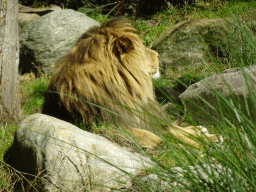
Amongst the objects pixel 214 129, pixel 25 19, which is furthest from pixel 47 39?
pixel 214 129

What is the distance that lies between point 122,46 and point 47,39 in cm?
421

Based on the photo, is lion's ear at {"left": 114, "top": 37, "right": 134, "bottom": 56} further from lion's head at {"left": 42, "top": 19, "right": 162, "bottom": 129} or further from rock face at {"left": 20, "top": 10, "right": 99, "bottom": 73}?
rock face at {"left": 20, "top": 10, "right": 99, "bottom": 73}

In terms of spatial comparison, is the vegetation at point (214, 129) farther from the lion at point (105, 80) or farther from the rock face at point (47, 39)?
the rock face at point (47, 39)

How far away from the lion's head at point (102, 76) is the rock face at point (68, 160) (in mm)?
510

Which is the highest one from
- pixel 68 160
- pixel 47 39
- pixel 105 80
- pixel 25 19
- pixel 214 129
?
pixel 214 129

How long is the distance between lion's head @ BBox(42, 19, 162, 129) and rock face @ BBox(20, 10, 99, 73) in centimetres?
380

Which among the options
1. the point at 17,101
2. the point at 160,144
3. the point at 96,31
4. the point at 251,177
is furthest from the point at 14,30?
the point at 251,177

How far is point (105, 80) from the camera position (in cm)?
279

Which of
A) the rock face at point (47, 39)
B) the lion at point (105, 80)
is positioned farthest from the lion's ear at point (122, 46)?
the rock face at point (47, 39)

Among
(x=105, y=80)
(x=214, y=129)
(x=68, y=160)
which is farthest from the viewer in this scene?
(x=105, y=80)

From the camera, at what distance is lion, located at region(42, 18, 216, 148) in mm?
2764

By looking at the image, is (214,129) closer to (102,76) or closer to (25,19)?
(102,76)

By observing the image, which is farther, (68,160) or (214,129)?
(68,160)

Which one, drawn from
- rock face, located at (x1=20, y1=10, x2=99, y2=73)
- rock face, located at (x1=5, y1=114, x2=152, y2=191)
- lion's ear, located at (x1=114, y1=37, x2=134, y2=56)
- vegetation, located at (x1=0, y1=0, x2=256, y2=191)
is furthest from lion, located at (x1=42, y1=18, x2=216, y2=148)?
rock face, located at (x1=20, y1=10, x2=99, y2=73)
